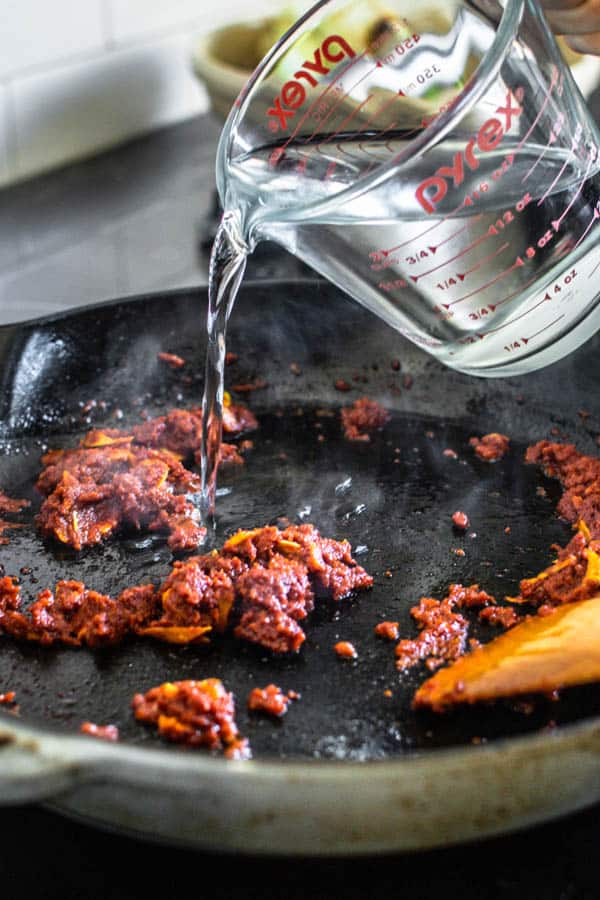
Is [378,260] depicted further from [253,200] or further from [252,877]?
[252,877]

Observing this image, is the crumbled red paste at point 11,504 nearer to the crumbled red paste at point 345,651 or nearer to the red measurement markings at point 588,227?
the crumbled red paste at point 345,651

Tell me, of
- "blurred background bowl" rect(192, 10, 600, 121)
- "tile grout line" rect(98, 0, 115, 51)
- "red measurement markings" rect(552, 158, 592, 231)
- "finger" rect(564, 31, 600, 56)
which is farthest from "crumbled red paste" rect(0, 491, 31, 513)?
"tile grout line" rect(98, 0, 115, 51)

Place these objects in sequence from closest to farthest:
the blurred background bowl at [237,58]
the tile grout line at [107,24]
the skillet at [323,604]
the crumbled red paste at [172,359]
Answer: the skillet at [323,604]
the crumbled red paste at [172,359]
the blurred background bowl at [237,58]
the tile grout line at [107,24]

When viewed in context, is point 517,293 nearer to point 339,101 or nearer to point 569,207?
point 569,207

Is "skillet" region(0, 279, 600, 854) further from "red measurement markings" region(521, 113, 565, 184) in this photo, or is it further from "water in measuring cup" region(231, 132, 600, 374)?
"red measurement markings" region(521, 113, 565, 184)

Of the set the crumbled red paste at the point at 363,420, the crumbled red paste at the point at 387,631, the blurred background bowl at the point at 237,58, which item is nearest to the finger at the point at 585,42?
the crumbled red paste at the point at 363,420

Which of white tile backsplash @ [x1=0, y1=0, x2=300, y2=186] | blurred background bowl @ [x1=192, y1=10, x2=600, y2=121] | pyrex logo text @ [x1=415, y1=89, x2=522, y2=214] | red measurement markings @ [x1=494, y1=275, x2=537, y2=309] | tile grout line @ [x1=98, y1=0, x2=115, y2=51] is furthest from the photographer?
tile grout line @ [x1=98, y1=0, x2=115, y2=51]
